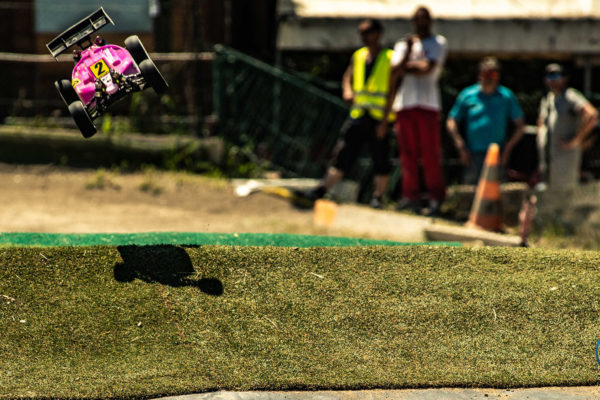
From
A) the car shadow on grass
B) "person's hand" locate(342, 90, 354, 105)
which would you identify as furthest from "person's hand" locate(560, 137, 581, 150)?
the car shadow on grass

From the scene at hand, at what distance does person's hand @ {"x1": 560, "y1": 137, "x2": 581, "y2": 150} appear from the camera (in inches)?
374

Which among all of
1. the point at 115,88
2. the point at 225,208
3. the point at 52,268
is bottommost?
the point at 225,208

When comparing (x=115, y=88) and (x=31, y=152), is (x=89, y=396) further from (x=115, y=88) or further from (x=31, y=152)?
(x=31, y=152)

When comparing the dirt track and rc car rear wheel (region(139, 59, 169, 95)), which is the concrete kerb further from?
the dirt track

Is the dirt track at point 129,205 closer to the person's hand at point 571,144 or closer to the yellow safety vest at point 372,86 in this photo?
the yellow safety vest at point 372,86

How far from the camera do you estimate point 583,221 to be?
30.2ft

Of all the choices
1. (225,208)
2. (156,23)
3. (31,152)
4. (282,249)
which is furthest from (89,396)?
(156,23)

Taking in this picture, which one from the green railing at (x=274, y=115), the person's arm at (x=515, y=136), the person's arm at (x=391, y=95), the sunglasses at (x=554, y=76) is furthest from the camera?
the green railing at (x=274, y=115)

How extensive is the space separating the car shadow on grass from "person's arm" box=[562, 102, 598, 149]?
17.9 feet

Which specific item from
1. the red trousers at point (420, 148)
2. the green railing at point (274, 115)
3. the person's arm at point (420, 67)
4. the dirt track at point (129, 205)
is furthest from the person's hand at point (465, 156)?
the green railing at point (274, 115)

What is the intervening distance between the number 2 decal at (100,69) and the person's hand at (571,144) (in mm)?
5671

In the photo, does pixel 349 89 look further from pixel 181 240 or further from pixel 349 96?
pixel 181 240

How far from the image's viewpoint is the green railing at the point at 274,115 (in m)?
11.7

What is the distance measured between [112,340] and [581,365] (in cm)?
247
